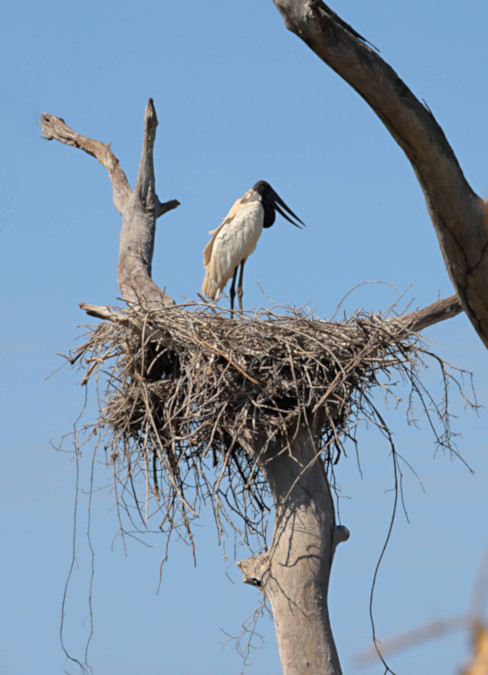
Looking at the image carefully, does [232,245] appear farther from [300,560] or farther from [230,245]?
[300,560]

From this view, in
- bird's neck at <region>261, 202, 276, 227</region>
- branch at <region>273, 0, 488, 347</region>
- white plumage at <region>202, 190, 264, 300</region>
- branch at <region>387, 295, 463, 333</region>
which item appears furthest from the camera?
bird's neck at <region>261, 202, 276, 227</region>

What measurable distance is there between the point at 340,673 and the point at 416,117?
3808 mm

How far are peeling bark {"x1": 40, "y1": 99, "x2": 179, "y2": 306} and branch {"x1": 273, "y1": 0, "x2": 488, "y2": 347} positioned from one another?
407 cm

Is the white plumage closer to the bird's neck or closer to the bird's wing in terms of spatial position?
the bird's wing

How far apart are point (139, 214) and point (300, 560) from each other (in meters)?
3.79

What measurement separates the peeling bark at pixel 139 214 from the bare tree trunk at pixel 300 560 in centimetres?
177

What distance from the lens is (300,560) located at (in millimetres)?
5184

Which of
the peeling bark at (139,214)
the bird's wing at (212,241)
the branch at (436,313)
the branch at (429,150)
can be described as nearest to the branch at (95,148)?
the peeling bark at (139,214)

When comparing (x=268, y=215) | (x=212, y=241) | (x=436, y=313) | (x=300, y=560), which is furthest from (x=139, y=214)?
(x=300, y=560)

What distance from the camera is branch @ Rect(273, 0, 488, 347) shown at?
7.88 ft

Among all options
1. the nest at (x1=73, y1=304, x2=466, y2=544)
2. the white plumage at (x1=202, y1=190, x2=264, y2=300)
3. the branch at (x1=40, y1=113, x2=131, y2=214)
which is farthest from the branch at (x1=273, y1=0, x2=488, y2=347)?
the white plumage at (x1=202, y1=190, x2=264, y2=300)

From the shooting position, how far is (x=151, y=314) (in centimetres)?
521

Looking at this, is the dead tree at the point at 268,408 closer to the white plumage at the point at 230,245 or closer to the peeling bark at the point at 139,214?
the peeling bark at the point at 139,214

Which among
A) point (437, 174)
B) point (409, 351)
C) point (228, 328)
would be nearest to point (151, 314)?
point (228, 328)
